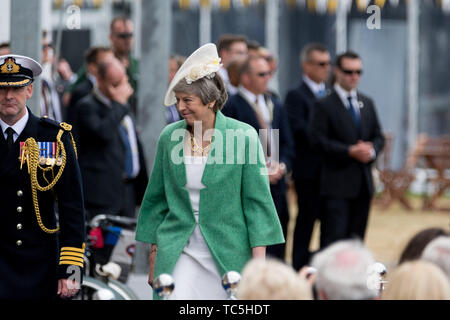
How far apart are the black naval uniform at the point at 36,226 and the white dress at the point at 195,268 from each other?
44 cm

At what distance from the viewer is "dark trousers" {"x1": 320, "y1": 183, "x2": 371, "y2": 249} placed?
9281 millimetres

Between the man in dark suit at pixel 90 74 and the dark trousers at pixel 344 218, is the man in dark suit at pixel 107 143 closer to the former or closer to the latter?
the man in dark suit at pixel 90 74

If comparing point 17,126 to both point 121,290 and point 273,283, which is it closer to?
point 121,290

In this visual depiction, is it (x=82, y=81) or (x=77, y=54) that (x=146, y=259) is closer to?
(x=82, y=81)

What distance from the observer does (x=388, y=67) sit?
72.5 ft

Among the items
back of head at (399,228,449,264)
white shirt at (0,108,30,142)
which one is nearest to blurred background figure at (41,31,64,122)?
white shirt at (0,108,30,142)

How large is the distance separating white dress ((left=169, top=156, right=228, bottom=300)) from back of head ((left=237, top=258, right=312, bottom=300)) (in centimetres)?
198

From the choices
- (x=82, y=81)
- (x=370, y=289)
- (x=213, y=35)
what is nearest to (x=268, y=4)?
(x=213, y=35)

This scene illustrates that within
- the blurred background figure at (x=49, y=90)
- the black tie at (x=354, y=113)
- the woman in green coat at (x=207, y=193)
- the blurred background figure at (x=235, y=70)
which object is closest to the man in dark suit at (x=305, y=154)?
the black tie at (x=354, y=113)

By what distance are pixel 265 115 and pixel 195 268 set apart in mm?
3817

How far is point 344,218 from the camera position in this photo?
9344 mm

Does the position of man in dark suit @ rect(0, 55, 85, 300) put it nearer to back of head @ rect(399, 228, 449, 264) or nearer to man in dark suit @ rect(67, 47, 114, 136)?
back of head @ rect(399, 228, 449, 264)

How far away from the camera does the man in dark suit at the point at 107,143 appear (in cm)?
827

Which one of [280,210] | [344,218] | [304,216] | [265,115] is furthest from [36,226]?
[304,216]
